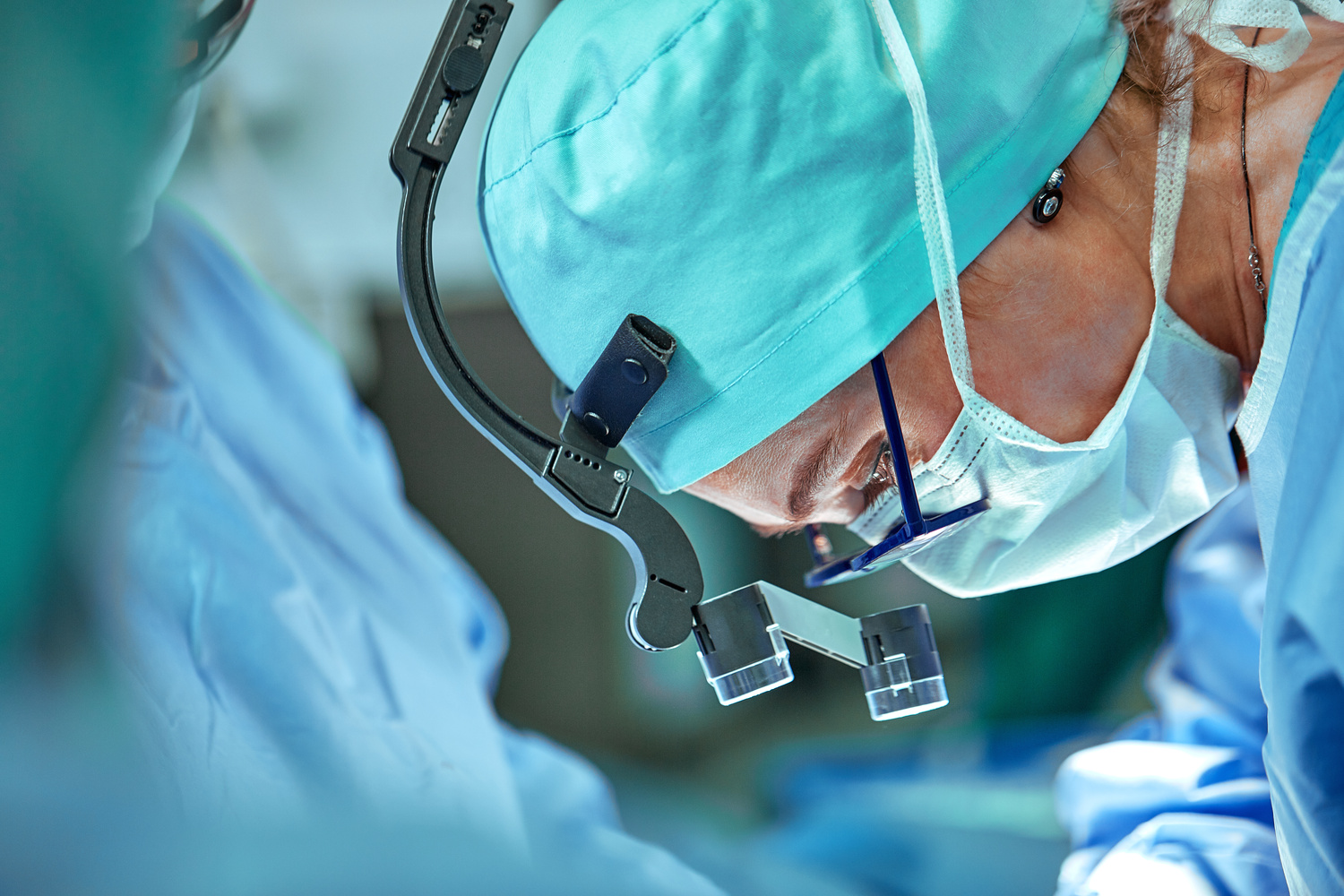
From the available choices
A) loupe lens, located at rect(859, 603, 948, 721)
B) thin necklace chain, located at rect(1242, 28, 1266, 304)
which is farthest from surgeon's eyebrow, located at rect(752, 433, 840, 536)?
thin necklace chain, located at rect(1242, 28, 1266, 304)

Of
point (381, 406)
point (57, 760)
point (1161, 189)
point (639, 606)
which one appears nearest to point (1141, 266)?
point (1161, 189)

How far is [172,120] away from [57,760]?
0.53m

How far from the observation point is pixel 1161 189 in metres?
0.66

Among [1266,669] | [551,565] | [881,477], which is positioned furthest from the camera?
[551,565]

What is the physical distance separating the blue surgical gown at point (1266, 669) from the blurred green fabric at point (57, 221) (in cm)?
75

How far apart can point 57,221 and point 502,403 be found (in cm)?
31

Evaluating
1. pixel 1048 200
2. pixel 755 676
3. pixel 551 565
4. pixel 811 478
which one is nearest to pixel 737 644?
pixel 755 676

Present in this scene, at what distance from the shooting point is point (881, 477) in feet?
2.50

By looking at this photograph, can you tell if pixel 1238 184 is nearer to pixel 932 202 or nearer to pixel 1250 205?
pixel 1250 205

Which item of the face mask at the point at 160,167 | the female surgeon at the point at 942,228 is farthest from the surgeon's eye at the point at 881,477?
the face mask at the point at 160,167

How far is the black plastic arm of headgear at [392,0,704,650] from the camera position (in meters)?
0.63

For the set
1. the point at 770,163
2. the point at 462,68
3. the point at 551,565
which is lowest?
the point at 551,565

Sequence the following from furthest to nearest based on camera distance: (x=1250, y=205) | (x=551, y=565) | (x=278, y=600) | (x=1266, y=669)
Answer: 1. (x=551, y=565)
2. (x=278, y=600)
3. (x=1250, y=205)
4. (x=1266, y=669)

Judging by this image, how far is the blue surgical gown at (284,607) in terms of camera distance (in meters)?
0.91
